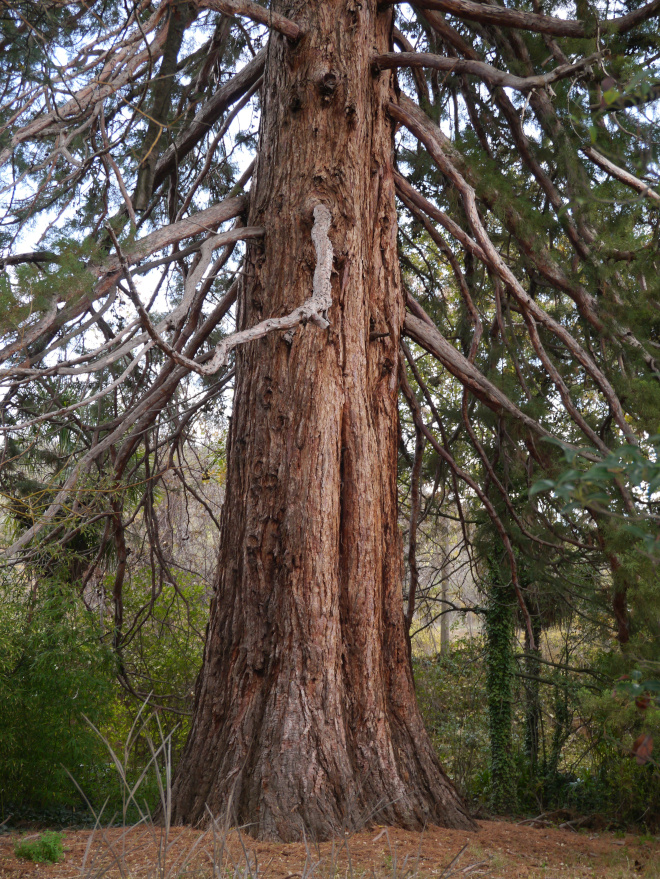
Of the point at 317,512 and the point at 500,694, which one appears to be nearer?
the point at 317,512

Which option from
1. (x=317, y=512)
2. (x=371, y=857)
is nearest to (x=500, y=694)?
(x=317, y=512)

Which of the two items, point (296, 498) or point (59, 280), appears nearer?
point (59, 280)

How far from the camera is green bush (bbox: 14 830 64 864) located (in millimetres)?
2742

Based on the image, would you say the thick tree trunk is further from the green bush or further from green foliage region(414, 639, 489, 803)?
green foliage region(414, 639, 489, 803)

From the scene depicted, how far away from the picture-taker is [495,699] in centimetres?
676

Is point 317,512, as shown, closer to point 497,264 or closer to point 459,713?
point 497,264

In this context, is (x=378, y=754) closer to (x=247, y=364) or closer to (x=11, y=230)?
(x=247, y=364)

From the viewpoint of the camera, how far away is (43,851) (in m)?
2.76

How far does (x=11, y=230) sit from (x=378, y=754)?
3.37m

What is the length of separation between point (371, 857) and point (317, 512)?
4.53 ft

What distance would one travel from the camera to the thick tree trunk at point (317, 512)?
3.05 m

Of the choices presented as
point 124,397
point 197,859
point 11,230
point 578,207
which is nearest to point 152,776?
point 124,397

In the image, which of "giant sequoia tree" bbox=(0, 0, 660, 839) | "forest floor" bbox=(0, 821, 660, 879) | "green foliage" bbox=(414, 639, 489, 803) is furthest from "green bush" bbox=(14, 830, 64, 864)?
"green foliage" bbox=(414, 639, 489, 803)

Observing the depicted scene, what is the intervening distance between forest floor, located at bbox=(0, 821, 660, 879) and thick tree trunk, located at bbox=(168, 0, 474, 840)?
0.15m
